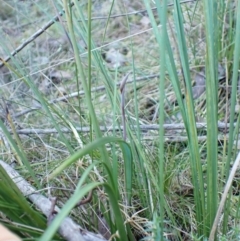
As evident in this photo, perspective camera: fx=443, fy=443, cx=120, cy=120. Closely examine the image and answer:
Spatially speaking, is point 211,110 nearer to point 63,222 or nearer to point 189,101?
point 189,101

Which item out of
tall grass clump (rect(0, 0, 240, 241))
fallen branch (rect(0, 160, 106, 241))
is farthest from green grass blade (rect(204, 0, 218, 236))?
fallen branch (rect(0, 160, 106, 241))

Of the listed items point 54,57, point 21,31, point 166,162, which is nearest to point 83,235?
point 166,162

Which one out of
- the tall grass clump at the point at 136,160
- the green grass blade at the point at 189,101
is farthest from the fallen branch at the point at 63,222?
the green grass blade at the point at 189,101

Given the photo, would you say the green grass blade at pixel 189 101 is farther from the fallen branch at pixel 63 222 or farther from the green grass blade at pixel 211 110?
the fallen branch at pixel 63 222

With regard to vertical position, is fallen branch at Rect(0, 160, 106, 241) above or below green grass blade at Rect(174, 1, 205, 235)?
below

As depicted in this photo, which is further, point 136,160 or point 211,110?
point 136,160

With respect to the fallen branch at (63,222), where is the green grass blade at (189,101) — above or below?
above

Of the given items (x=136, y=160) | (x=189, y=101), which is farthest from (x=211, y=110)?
(x=136, y=160)

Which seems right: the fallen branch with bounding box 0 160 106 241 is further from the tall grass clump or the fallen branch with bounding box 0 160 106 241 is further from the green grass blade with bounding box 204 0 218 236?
the green grass blade with bounding box 204 0 218 236

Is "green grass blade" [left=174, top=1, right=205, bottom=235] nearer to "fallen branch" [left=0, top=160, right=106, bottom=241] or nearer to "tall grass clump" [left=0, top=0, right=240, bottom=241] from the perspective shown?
"tall grass clump" [left=0, top=0, right=240, bottom=241]

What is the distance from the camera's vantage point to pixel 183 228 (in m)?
0.83

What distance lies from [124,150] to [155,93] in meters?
0.83

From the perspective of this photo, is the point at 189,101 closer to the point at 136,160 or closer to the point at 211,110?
the point at 211,110

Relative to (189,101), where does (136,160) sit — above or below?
below
